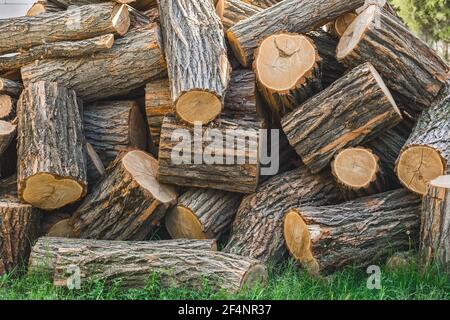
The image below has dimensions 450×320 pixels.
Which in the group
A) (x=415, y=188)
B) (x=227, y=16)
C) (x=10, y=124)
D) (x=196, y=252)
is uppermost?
(x=227, y=16)

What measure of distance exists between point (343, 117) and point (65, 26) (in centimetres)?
206

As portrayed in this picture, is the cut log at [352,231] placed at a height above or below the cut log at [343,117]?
below

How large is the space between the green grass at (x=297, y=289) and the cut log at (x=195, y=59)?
45.0 inches

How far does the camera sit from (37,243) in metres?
3.97

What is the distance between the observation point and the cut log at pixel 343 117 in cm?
413

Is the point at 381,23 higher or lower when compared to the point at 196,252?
higher

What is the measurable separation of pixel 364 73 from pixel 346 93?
167 mm

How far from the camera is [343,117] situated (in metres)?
4.18

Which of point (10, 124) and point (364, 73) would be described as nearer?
point (364, 73)

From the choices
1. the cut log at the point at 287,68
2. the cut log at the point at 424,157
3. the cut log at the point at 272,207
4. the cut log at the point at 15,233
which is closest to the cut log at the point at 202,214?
the cut log at the point at 272,207

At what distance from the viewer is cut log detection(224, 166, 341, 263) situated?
4148mm

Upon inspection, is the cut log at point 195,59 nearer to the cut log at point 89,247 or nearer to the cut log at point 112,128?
the cut log at point 112,128
